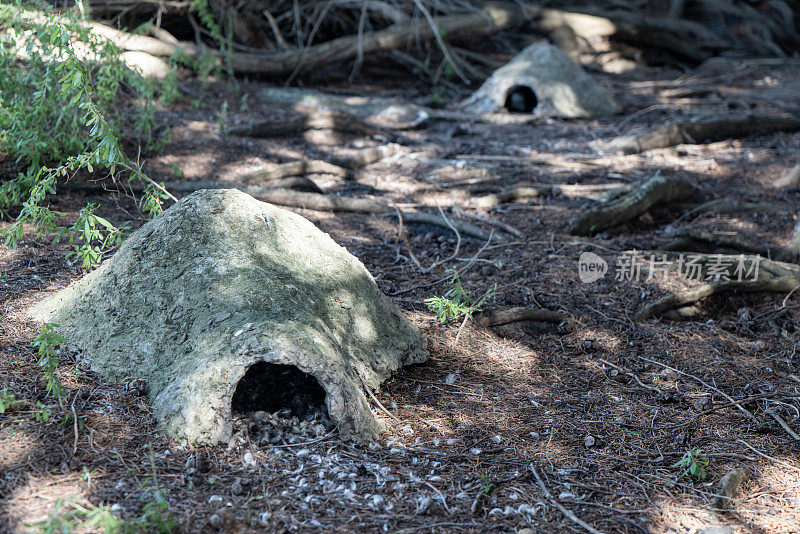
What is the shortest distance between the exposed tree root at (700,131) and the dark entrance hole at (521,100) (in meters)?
2.45

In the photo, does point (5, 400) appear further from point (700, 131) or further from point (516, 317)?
point (700, 131)

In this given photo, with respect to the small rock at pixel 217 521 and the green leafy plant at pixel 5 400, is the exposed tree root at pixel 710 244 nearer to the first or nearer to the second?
the small rock at pixel 217 521

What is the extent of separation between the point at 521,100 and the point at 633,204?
206 inches

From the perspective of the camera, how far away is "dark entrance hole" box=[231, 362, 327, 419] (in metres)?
3.13

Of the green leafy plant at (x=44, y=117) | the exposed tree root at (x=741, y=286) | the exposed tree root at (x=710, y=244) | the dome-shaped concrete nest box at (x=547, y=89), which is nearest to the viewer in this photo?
the green leafy plant at (x=44, y=117)

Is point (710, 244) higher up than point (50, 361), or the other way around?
point (50, 361)

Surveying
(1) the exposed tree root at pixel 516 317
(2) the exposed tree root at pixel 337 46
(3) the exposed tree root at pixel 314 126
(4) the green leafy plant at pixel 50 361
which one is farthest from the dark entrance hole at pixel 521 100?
(4) the green leafy plant at pixel 50 361

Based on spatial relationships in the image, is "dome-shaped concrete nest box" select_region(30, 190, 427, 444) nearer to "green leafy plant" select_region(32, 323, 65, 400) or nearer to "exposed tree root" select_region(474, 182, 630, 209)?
"green leafy plant" select_region(32, 323, 65, 400)

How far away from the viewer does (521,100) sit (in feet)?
36.1

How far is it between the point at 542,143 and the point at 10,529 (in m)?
7.96

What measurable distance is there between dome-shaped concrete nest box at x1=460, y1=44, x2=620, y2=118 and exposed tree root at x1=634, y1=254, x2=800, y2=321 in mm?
5711

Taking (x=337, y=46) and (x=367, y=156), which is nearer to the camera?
(x=367, y=156)

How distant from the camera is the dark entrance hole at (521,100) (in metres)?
11.0

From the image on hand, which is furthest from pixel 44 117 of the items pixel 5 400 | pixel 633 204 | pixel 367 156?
pixel 633 204
